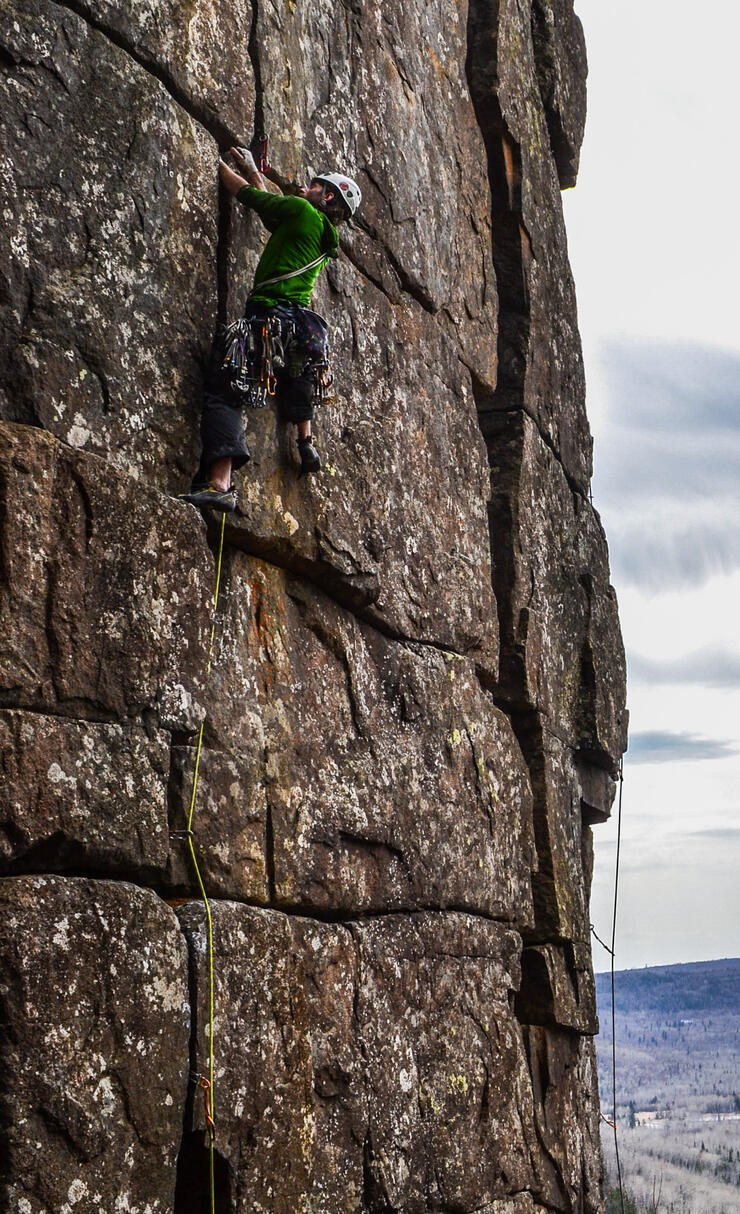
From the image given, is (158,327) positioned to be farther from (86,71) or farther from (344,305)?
(344,305)

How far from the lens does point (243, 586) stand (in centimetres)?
907

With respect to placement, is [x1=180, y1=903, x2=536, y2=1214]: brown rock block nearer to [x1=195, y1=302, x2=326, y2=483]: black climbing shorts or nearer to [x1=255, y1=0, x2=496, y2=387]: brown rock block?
[x1=195, y1=302, x2=326, y2=483]: black climbing shorts

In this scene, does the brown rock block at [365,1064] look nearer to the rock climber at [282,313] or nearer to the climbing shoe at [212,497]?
the climbing shoe at [212,497]

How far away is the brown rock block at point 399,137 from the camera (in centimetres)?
1033

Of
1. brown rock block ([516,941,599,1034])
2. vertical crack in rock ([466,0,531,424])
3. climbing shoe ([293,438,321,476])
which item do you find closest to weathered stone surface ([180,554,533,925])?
Result: climbing shoe ([293,438,321,476])

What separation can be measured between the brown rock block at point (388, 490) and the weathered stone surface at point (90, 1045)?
2.95m

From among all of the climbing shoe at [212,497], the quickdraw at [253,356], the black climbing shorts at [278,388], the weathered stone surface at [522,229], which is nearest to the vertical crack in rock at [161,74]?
the black climbing shorts at [278,388]

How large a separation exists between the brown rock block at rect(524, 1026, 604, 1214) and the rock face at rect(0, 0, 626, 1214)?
5 cm

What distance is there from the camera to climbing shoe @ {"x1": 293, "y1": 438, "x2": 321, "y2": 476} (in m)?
9.59

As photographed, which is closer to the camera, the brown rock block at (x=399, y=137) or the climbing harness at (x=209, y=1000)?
the climbing harness at (x=209, y=1000)

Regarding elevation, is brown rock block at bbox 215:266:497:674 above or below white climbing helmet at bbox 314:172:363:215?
below

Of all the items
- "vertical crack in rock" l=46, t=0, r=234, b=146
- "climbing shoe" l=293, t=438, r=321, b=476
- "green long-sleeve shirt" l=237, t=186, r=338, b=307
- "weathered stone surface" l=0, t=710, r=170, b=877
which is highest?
"vertical crack in rock" l=46, t=0, r=234, b=146

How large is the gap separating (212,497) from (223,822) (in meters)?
2.06

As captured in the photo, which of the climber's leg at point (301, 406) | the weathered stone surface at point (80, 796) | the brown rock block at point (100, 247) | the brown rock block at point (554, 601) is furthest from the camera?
the brown rock block at point (554, 601)
